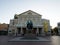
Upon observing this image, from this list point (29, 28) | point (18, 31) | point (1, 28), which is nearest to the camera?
point (29, 28)

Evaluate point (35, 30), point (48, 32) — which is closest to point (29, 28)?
point (35, 30)

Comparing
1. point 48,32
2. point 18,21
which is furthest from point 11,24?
point 48,32

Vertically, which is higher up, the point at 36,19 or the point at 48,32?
the point at 36,19

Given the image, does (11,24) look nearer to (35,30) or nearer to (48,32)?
(35,30)

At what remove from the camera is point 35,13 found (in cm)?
4194

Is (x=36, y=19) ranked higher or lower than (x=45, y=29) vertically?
higher

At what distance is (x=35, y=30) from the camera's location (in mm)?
41031

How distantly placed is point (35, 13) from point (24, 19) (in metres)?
5.82

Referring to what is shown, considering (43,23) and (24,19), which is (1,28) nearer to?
(24,19)

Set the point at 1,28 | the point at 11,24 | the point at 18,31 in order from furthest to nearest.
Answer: the point at 1,28, the point at 11,24, the point at 18,31

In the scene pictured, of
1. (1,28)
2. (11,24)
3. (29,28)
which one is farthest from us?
(1,28)

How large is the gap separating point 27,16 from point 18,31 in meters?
7.99

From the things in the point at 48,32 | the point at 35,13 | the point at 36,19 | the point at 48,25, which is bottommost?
the point at 48,32

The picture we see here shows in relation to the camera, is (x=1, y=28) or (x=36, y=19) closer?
(x=36, y=19)
